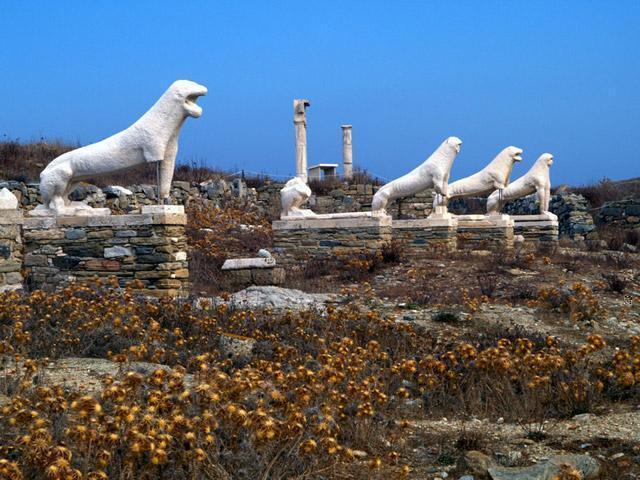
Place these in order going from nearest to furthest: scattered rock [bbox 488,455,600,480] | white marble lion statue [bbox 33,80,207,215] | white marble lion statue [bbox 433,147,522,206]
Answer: scattered rock [bbox 488,455,600,480], white marble lion statue [bbox 33,80,207,215], white marble lion statue [bbox 433,147,522,206]

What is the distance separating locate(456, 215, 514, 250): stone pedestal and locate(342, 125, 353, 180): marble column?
9.31 m

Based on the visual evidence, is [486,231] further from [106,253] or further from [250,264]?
[106,253]

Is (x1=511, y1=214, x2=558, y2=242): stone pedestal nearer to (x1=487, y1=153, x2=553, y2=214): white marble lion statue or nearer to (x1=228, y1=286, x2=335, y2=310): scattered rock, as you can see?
(x1=487, y1=153, x2=553, y2=214): white marble lion statue

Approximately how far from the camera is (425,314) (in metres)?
9.34

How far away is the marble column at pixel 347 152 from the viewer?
28.3 m

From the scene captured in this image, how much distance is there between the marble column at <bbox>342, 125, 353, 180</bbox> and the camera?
28.3m

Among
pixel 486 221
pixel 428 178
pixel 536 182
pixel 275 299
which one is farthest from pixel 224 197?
pixel 275 299

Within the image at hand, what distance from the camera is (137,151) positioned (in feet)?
35.8

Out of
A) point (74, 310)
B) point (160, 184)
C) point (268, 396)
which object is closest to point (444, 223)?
point (160, 184)

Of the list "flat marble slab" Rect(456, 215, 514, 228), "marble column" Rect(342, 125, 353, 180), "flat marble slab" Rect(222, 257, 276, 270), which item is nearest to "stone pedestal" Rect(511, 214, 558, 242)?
"flat marble slab" Rect(456, 215, 514, 228)

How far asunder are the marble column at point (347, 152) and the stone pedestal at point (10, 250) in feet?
60.0

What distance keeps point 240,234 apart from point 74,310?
11036 mm

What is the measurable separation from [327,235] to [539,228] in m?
6.94

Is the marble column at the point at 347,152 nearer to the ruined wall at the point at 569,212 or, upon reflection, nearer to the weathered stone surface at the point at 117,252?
the ruined wall at the point at 569,212
